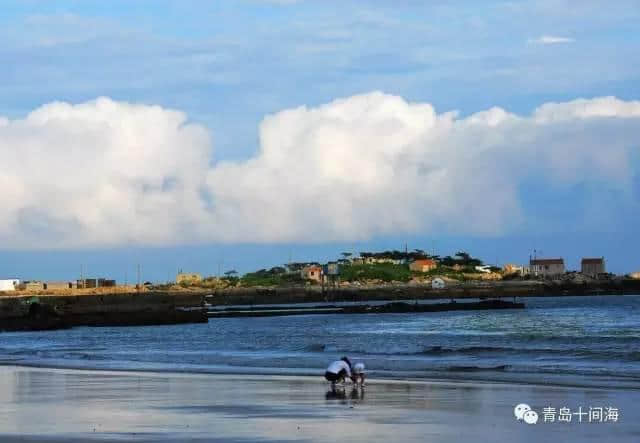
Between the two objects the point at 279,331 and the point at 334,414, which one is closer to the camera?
the point at 334,414

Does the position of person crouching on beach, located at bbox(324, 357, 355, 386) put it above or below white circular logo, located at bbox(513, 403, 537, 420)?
above

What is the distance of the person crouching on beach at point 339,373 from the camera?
25219mm

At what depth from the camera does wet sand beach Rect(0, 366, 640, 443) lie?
16609 mm

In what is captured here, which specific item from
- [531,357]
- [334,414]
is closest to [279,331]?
[531,357]

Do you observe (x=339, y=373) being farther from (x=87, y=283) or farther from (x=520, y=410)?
(x=87, y=283)

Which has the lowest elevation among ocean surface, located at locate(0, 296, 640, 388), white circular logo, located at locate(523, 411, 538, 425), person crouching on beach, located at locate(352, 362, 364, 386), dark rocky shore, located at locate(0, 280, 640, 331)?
ocean surface, located at locate(0, 296, 640, 388)

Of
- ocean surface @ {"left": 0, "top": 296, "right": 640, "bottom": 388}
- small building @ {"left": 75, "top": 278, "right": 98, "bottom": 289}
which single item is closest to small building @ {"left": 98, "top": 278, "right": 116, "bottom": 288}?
small building @ {"left": 75, "top": 278, "right": 98, "bottom": 289}

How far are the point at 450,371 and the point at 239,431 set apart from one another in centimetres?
1571

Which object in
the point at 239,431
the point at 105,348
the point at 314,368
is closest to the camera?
the point at 239,431

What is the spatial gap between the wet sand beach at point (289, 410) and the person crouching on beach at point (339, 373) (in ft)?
1.11

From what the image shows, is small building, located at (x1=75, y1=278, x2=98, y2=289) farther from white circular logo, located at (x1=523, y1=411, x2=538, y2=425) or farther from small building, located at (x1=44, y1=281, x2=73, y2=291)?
white circular logo, located at (x1=523, y1=411, x2=538, y2=425)

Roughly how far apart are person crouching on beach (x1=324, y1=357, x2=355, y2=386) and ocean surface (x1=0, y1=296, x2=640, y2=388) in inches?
174

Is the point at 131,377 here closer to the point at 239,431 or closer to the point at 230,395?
the point at 230,395

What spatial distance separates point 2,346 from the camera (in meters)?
53.0
